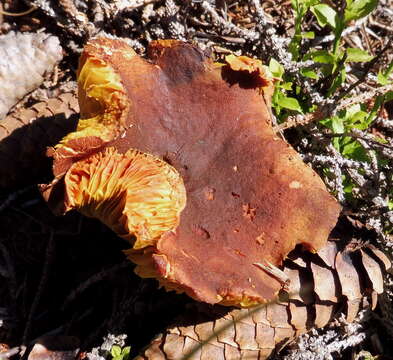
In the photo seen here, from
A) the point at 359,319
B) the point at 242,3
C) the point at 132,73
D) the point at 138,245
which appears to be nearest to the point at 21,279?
the point at 138,245

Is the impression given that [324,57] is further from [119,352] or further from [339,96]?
[119,352]

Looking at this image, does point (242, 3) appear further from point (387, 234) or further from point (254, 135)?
point (387, 234)

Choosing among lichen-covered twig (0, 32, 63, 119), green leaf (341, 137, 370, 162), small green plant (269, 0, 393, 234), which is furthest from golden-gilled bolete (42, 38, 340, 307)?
lichen-covered twig (0, 32, 63, 119)

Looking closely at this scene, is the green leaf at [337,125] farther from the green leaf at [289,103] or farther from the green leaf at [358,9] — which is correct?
the green leaf at [358,9]

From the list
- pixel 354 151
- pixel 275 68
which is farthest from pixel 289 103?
pixel 354 151

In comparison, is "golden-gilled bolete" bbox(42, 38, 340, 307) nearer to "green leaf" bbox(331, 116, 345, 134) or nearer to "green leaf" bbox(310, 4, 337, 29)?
"green leaf" bbox(331, 116, 345, 134)

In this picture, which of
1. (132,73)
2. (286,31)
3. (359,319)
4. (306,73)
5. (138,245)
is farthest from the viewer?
(286,31)
